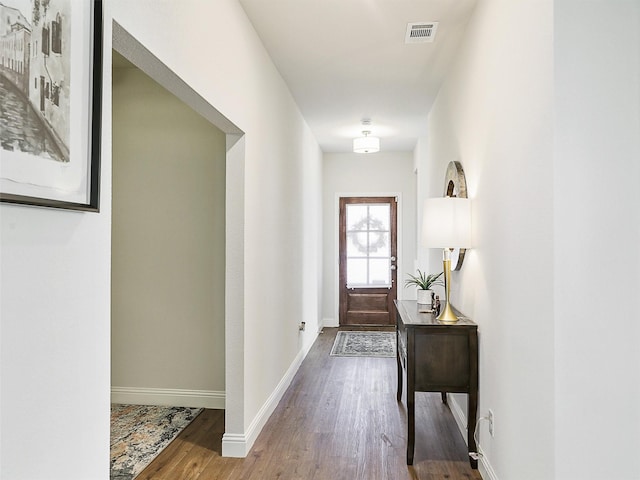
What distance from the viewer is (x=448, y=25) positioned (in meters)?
3.22

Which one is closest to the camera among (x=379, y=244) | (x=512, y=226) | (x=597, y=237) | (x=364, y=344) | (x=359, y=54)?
(x=597, y=237)

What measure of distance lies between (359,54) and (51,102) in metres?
2.87

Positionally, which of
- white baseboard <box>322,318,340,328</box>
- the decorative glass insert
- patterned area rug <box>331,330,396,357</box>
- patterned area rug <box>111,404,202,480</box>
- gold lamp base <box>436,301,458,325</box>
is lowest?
patterned area rug <box>331,330,396,357</box>

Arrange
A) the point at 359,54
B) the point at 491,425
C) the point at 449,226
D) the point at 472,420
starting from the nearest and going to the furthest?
the point at 491,425
the point at 472,420
the point at 449,226
the point at 359,54

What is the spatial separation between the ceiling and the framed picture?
1.81 meters

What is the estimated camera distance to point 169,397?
12.7 ft

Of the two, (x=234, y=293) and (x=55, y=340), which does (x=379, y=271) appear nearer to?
(x=234, y=293)

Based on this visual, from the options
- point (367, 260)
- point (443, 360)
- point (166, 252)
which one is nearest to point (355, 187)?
point (367, 260)

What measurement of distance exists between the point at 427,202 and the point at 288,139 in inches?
77.3

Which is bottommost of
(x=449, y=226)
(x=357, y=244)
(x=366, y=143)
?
(x=357, y=244)

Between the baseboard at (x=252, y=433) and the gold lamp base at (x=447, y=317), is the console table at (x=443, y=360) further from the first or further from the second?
the baseboard at (x=252, y=433)

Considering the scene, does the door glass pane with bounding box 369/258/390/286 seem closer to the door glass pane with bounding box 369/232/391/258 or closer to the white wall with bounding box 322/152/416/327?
the door glass pane with bounding box 369/232/391/258

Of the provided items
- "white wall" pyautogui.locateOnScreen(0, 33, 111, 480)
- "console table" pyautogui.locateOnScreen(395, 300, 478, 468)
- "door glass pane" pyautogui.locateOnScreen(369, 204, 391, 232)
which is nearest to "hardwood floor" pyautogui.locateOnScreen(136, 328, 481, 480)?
"console table" pyautogui.locateOnScreen(395, 300, 478, 468)

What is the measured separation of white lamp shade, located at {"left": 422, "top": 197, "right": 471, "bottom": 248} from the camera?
2.97 m
